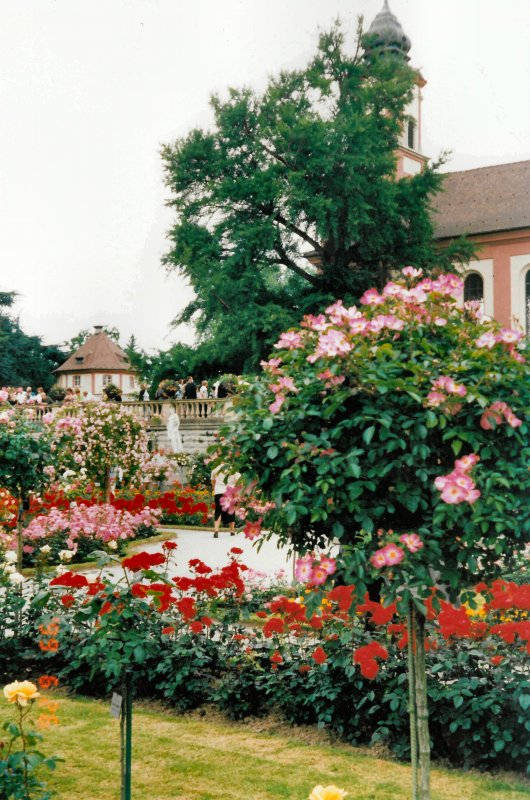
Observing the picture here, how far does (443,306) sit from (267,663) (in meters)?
2.78

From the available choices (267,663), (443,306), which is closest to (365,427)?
(443,306)

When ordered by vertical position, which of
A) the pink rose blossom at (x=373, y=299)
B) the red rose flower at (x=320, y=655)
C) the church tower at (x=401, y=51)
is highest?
the church tower at (x=401, y=51)

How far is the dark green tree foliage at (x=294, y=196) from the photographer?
82.6ft

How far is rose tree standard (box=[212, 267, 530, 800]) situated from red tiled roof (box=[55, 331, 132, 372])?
210 feet

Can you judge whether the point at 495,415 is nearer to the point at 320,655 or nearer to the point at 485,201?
the point at 320,655

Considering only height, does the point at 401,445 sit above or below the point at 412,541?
above

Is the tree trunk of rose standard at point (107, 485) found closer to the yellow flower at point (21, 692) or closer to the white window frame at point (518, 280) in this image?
the yellow flower at point (21, 692)

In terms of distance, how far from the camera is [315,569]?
10.6 feet

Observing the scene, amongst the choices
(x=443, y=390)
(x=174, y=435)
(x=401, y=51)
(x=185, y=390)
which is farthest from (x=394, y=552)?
(x=401, y=51)

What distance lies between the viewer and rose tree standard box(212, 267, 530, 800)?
121 inches

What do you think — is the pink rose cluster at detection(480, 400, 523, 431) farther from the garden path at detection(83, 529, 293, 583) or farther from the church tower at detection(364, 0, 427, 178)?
the church tower at detection(364, 0, 427, 178)

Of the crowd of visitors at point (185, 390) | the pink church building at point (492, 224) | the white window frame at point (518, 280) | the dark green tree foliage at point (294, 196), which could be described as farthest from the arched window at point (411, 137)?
the crowd of visitors at point (185, 390)

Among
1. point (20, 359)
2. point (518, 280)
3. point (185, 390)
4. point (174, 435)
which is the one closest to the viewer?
point (174, 435)

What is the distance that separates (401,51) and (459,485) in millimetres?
30706
